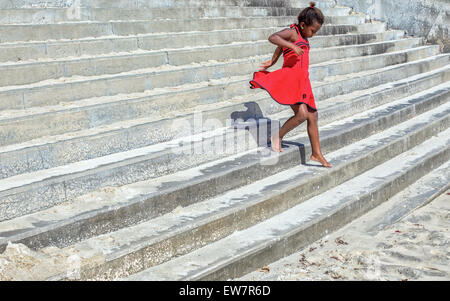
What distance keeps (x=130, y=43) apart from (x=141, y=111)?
58.5 inches

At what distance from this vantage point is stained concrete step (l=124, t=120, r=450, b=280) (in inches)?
155

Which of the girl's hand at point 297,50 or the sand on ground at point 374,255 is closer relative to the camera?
the sand on ground at point 374,255

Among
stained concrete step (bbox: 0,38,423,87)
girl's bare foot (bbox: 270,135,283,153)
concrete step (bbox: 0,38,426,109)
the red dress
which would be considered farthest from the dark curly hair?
stained concrete step (bbox: 0,38,423,87)

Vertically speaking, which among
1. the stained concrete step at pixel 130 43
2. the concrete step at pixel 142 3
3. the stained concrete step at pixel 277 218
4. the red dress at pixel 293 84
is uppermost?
the concrete step at pixel 142 3

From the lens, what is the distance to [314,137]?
5594 mm

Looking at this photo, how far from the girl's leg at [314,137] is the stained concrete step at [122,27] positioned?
121 inches

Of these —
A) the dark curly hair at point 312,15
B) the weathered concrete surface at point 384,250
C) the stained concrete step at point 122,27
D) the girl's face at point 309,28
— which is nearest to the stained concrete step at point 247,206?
the weathered concrete surface at point 384,250

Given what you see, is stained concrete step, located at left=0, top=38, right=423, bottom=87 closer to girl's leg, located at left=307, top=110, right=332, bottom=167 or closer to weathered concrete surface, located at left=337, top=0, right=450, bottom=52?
girl's leg, located at left=307, top=110, right=332, bottom=167

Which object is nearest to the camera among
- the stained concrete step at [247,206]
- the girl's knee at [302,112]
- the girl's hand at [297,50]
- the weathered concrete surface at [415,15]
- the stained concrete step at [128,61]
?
the stained concrete step at [247,206]

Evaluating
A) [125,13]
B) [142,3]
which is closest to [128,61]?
[125,13]

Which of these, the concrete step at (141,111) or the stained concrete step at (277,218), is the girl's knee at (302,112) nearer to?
the stained concrete step at (277,218)

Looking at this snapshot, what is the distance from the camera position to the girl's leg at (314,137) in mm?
5508

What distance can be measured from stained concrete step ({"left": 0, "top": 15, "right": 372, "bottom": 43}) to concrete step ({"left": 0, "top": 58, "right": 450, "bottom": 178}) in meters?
1.35

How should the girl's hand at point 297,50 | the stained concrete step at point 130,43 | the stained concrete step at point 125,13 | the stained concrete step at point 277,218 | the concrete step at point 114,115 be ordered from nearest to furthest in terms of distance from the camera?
the stained concrete step at point 277,218 → the concrete step at point 114,115 → the girl's hand at point 297,50 → the stained concrete step at point 130,43 → the stained concrete step at point 125,13
